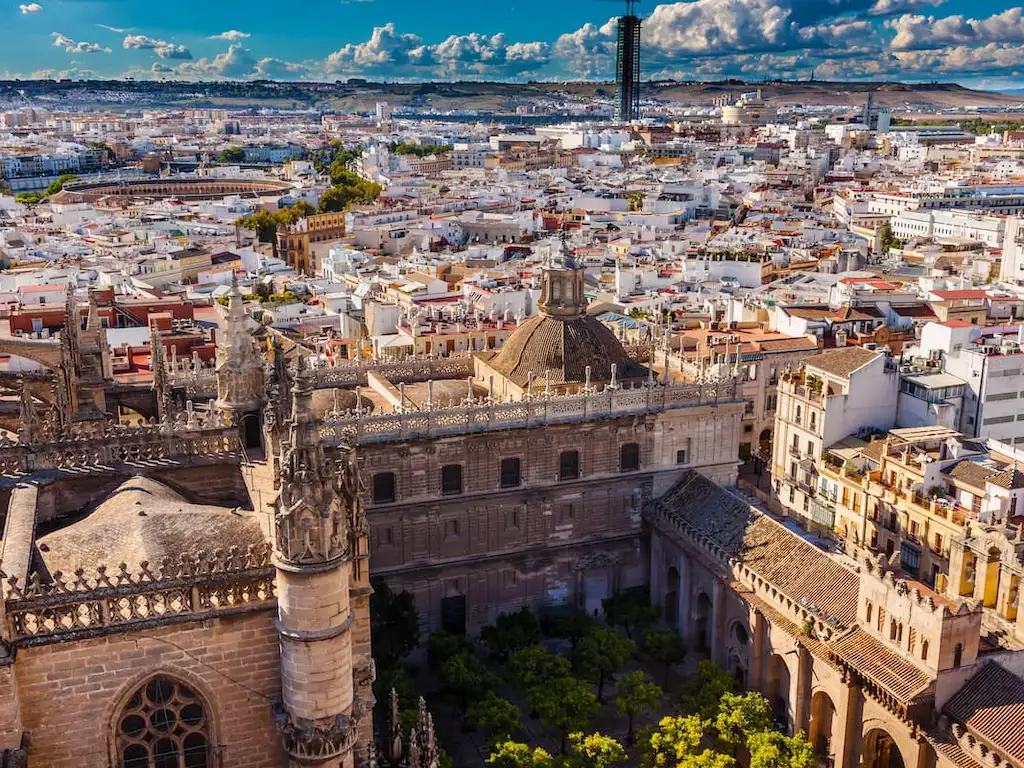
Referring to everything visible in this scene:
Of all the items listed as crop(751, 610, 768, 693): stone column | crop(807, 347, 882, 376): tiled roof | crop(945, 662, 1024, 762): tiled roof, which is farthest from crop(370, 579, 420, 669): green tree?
crop(807, 347, 882, 376): tiled roof

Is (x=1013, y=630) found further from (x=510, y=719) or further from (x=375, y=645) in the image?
(x=375, y=645)

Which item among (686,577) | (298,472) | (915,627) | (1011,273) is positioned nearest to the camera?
(298,472)

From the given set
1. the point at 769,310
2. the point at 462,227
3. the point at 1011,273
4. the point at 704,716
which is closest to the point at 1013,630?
the point at 704,716

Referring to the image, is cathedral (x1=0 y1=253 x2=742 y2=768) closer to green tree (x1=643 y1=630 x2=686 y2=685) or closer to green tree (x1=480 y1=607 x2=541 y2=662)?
green tree (x1=480 y1=607 x2=541 y2=662)

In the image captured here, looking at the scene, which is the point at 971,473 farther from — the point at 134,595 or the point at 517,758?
the point at 134,595

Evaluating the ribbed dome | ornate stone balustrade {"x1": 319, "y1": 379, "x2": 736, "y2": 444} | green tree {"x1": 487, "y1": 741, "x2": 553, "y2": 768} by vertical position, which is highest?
the ribbed dome

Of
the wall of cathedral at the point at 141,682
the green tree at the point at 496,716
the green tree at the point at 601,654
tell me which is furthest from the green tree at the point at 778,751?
the wall of cathedral at the point at 141,682

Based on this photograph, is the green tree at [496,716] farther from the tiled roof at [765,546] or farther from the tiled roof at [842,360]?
the tiled roof at [842,360]
